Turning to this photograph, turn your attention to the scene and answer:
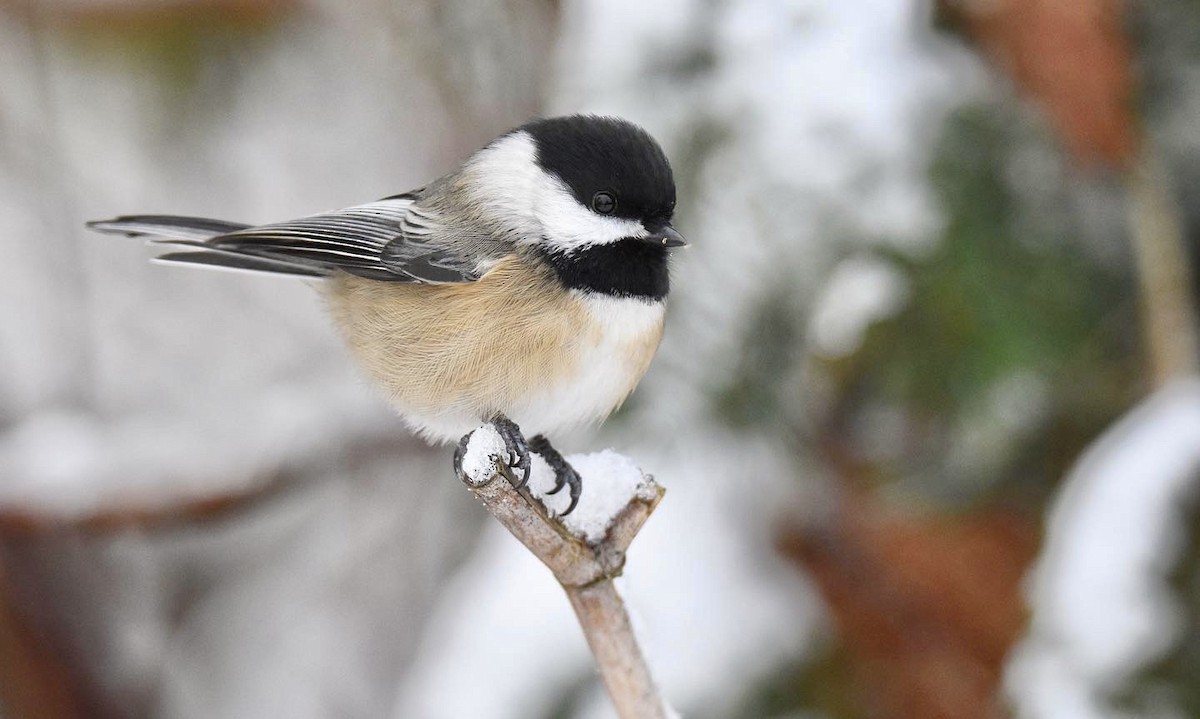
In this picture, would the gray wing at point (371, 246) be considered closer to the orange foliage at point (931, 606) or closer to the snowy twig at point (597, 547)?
the snowy twig at point (597, 547)

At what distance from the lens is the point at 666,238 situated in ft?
4.11

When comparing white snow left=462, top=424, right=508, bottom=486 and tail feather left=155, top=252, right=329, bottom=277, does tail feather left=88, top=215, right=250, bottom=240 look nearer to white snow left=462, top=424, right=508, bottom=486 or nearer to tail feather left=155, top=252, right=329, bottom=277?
tail feather left=155, top=252, right=329, bottom=277

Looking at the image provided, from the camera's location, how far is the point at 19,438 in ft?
8.36

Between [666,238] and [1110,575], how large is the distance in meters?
0.85

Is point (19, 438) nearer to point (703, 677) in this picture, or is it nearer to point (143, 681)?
point (143, 681)

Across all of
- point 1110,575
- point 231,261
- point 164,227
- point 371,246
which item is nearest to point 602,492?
point 371,246

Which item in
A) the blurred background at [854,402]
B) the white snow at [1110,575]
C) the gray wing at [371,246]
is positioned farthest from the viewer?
the blurred background at [854,402]

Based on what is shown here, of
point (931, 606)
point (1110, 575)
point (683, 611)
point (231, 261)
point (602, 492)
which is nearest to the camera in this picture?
point (602, 492)

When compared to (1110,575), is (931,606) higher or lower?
higher

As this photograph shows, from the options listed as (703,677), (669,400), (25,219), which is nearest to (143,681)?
(25,219)

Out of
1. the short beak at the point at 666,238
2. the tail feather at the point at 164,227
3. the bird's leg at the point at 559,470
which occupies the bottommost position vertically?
the bird's leg at the point at 559,470

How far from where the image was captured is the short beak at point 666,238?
1252 mm

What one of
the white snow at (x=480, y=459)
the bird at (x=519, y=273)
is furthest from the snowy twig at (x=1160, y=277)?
the white snow at (x=480, y=459)

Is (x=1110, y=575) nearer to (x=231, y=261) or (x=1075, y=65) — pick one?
(x=1075, y=65)
